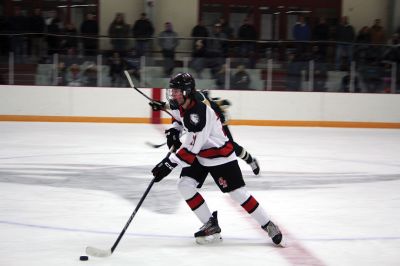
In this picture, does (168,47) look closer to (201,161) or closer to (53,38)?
(53,38)

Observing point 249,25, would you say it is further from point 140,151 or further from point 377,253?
point 377,253

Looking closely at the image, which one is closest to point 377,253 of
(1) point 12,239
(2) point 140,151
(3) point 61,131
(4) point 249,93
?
(1) point 12,239

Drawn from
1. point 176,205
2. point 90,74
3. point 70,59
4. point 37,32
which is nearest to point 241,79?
point 90,74

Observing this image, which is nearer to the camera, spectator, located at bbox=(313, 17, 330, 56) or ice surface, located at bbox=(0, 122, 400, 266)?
ice surface, located at bbox=(0, 122, 400, 266)

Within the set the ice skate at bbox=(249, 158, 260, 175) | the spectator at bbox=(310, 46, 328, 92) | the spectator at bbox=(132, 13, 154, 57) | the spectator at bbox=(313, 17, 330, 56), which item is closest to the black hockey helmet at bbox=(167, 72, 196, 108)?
the ice skate at bbox=(249, 158, 260, 175)

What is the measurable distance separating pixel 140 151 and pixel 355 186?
9.56 ft

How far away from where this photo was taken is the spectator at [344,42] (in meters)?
11.5

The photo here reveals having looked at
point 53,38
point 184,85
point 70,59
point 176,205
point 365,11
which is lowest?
point 176,205

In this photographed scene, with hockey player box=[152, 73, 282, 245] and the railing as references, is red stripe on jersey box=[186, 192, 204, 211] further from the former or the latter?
the railing

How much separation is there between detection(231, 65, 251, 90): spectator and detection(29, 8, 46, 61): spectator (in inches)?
123

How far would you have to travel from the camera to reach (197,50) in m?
11.4

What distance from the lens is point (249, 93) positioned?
11.4 m

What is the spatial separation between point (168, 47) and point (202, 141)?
25.1ft

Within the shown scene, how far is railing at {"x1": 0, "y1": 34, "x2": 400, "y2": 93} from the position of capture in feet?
36.1
